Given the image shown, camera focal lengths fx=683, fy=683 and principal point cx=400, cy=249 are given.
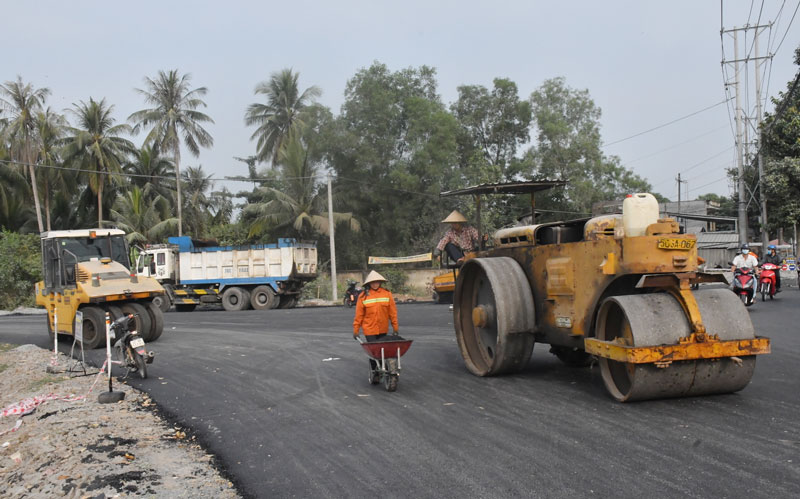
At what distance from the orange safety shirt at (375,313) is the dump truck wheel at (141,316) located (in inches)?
282

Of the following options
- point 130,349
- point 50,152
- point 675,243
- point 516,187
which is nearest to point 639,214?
point 675,243

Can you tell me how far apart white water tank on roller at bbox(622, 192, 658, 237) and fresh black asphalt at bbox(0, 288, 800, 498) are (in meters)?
1.62

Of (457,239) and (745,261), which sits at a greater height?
(457,239)

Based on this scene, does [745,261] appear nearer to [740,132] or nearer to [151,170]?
[740,132]

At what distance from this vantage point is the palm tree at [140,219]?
127ft

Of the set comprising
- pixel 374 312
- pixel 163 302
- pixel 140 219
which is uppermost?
pixel 140 219

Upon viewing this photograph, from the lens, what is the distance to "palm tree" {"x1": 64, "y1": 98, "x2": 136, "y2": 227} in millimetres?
39625

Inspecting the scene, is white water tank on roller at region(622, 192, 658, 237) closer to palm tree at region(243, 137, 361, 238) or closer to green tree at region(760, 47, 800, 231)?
green tree at region(760, 47, 800, 231)

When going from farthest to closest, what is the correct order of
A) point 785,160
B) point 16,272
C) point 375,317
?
point 16,272 → point 785,160 → point 375,317

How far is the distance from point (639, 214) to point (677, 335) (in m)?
1.16

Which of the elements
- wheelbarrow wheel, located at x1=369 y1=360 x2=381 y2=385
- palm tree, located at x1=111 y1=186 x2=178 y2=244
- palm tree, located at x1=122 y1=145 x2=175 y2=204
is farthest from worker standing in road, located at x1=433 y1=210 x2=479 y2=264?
palm tree, located at x1=122 y1=145 x2=175 y2=204

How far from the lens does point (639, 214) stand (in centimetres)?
635

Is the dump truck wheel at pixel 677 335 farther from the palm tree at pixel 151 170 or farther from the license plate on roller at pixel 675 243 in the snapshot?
the palm tree at pixel 151 170

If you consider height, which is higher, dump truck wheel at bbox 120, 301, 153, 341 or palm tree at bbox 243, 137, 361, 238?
palm tree at bbox 243, 137, 361, 238
